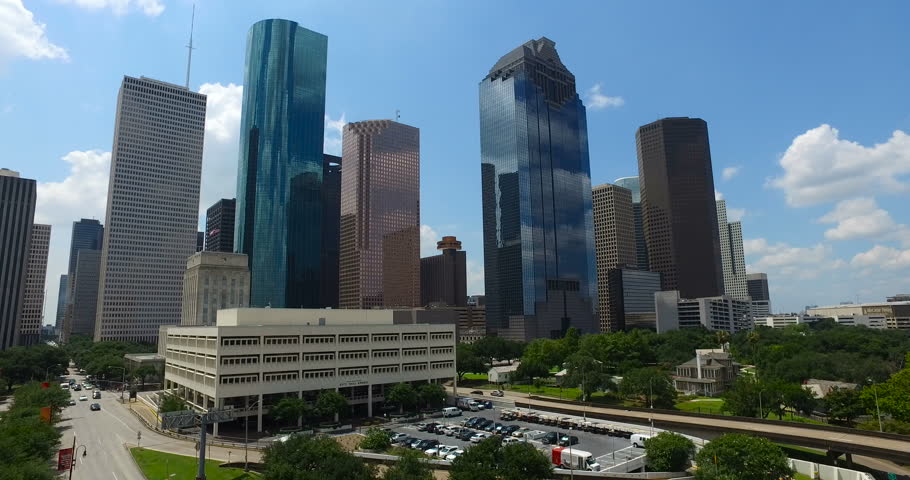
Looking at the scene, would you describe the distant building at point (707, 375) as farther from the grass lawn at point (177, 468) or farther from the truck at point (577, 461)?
the grass lawn at point (177, 468)

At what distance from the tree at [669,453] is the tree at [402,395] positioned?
52.9m

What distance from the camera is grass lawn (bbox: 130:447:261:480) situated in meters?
64.7

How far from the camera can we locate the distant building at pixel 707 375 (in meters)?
126

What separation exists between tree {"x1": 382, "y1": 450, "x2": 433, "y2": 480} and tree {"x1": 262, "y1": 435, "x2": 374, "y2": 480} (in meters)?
2.35

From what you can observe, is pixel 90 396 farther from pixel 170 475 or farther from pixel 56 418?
pixel 170 475

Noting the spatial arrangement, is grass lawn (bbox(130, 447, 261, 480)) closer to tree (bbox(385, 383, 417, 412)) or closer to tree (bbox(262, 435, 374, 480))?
tree (bbox(262, 435, 374, 480))

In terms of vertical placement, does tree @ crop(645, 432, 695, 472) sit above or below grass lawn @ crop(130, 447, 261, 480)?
above

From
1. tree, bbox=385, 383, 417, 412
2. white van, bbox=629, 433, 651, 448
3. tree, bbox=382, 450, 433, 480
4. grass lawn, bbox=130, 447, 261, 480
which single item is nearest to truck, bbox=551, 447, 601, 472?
white van, bbox=629, 433, 651, 448

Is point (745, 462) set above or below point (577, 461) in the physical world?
above

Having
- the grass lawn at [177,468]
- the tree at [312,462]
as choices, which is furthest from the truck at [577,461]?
the grass lawn at [177,468]

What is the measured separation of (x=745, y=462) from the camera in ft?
189

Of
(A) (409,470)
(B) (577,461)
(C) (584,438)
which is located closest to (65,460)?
(A) (409,470)

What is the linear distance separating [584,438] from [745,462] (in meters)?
29.5

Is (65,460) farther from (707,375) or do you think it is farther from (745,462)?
(707,375)
